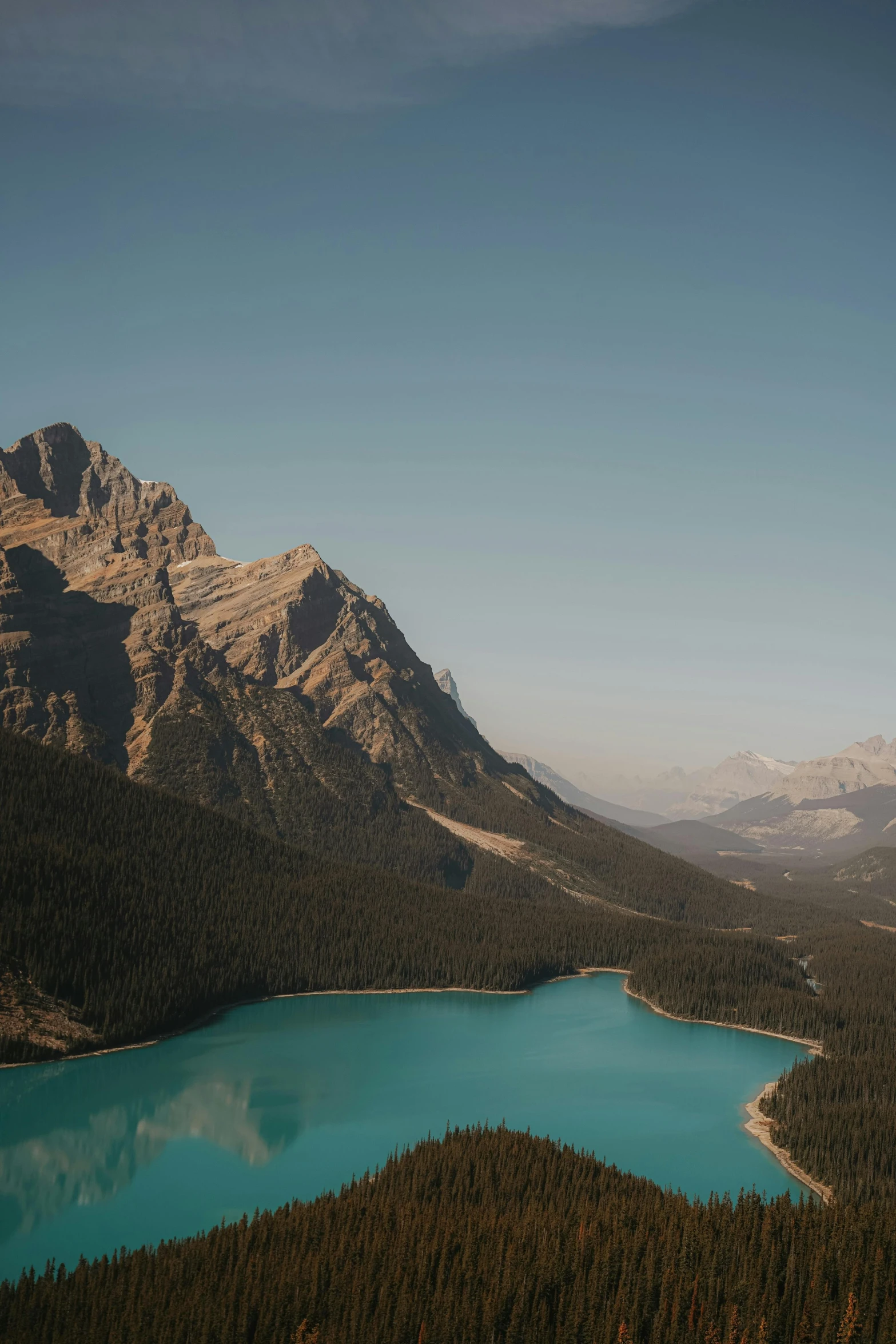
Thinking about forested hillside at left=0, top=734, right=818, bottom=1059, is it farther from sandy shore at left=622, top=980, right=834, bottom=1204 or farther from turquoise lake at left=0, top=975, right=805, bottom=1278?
turquoise lake at left=0, top=975, right=805, bottom=1278

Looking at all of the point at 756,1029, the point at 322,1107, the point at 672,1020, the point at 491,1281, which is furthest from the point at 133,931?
the point at 756,1029

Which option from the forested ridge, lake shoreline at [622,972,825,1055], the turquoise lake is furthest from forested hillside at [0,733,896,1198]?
the forested ridge

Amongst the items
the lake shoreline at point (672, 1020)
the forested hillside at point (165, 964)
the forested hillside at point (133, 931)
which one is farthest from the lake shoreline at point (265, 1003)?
the forested hillside at point (133, 931)

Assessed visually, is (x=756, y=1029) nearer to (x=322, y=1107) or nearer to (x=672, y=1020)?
(x=672, y=1020)

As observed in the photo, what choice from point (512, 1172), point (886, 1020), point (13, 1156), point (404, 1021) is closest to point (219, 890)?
point (404, 1021)

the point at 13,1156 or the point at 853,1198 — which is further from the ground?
the point at 853,1198

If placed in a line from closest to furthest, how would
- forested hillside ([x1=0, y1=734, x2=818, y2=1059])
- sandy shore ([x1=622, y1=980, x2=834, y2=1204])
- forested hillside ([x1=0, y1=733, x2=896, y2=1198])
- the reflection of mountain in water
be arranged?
the reflection of mountain in water → sandy shore ([x1=622, y1=980, x2=834, y2=1204]) → forested hillside ([x1=0, y1=733, x2=896, y2=1198]) → forested hillside ([x1=0, y1=734, x2=818, y2=1059])

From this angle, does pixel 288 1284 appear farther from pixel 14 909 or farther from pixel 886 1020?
pixel 886 1020
